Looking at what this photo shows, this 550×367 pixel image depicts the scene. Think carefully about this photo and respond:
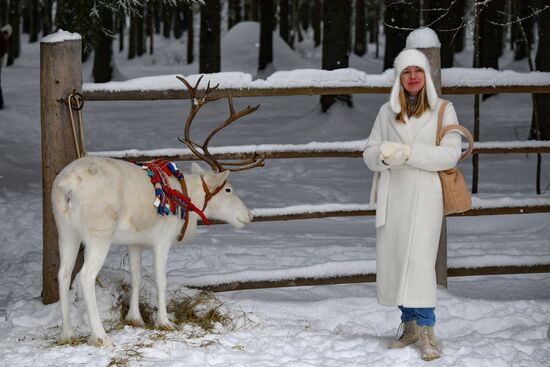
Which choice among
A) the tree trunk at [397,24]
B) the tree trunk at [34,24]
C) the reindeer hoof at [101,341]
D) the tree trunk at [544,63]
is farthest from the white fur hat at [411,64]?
the tree trunk at [34,24]

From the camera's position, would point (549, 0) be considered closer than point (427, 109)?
No

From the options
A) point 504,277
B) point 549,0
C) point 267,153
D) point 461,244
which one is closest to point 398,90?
point 267,153

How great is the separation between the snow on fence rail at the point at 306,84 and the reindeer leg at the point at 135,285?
105 centimetres

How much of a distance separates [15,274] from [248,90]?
2558 millimetres

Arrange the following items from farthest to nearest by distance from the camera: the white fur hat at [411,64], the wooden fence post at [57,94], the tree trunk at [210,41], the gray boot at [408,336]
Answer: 1. the tree trunk at [210,41]
2. the wooden fence post at [57,94]
3. the gray boot at [408,336]
4. the white fur hat at [411,64]

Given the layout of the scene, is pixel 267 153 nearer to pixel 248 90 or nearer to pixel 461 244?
pixel 248 90

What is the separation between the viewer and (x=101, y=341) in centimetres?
450

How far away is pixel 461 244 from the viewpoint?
7.67 meters

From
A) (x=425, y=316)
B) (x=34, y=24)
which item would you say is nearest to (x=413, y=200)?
(x=425, y=316)

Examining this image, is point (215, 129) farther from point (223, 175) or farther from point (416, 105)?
point (416, 105)

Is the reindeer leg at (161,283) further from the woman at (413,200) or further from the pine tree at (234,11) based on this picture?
the pine tree at (234,11)

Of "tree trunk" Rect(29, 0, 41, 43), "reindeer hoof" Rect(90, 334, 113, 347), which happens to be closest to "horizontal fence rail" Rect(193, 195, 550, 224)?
"reindeer hoof" Rect(90, 334, 113, 347)

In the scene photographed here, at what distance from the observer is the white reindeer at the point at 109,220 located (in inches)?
173

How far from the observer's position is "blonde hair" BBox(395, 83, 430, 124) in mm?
4531
